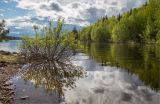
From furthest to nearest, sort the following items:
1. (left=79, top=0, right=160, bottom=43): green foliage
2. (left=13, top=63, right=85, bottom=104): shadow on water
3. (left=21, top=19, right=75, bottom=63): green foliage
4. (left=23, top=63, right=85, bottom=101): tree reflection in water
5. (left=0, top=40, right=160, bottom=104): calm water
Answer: (left=79, top=0, right=160, bottom=43): green foliage → (left=21, top=19, right=75, bottom=63): green foliage → (left=23, top=63, right=85, bottom=101): tree reflection in water → (left=13, top=63, right=85, bottom=104): shadow on water → (left=0, top=40, right=160, bottom=104): calm water

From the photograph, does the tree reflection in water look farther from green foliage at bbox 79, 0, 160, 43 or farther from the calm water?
green foliage at bbox 79, 0, 160, 43

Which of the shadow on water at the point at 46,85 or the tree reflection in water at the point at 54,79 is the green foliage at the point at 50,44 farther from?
the shadow on water at the point at 46,85

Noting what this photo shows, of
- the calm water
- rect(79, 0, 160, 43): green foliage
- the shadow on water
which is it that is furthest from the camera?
rect(79, 0, 160, 43): green foliage

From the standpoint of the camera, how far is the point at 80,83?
1083 inches

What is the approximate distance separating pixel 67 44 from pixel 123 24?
96.6 m

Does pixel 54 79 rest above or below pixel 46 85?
above

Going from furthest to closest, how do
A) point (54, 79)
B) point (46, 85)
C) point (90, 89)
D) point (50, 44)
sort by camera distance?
1. point (50, 44)
2. point (54, 79)
3. point (46, 85)
4. point (90, 89)

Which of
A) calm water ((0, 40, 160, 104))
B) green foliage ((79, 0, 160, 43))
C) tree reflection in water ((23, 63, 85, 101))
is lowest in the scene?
calm water ((0, 40, 160, 104))

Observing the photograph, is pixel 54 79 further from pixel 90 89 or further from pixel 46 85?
pixel 90 89

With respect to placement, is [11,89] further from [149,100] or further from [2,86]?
[149,100]

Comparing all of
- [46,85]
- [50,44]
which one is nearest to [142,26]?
[50,44]

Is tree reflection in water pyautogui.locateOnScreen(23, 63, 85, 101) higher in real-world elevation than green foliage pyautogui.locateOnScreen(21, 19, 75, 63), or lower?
lower

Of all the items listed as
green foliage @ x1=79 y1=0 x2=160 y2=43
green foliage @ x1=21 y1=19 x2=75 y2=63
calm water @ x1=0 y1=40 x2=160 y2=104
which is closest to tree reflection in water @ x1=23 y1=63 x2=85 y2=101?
calm water @ x1=0 y1=40 x2=160 y2=104

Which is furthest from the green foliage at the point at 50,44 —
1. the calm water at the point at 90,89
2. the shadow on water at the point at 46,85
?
the calm water at the point at 90,89
